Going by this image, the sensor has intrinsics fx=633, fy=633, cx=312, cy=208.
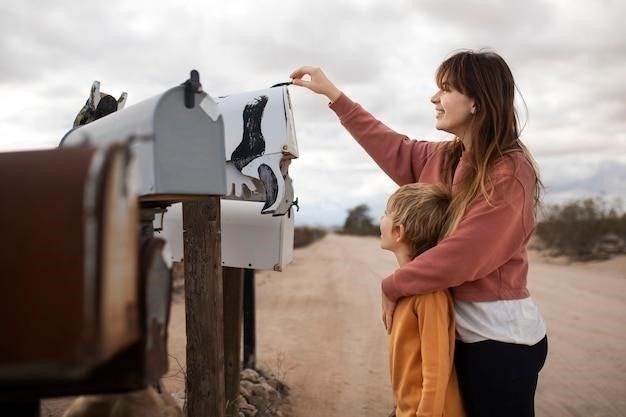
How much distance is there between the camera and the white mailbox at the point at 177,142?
64.8 inches

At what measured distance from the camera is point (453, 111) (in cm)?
238

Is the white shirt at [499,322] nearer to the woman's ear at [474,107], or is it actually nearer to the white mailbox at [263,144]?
the woman's ear at [474,107]

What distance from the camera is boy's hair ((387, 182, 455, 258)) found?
2.35 m

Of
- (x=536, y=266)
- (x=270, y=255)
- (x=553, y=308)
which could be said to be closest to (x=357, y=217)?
(x=536, y=266)

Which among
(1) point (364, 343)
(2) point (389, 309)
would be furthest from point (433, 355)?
(1) point (364, 343)

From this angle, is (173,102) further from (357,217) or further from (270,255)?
(357,217)

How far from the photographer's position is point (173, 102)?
1725mm

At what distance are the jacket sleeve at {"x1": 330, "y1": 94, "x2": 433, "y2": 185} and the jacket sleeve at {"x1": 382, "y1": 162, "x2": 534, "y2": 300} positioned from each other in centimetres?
65

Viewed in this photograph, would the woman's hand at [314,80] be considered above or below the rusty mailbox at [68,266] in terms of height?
above

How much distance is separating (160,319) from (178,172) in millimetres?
493

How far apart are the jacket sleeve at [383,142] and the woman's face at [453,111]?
38 cm

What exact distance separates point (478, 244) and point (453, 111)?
0.55 meters

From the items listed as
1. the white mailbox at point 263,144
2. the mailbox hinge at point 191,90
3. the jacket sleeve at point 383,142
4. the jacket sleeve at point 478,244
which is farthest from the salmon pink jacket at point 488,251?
the mailbox hinge at point 191,90

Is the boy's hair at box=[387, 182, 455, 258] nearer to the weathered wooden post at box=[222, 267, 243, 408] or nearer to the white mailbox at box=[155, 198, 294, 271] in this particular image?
the white mailbox at box=[155, 198, 294, 271]
